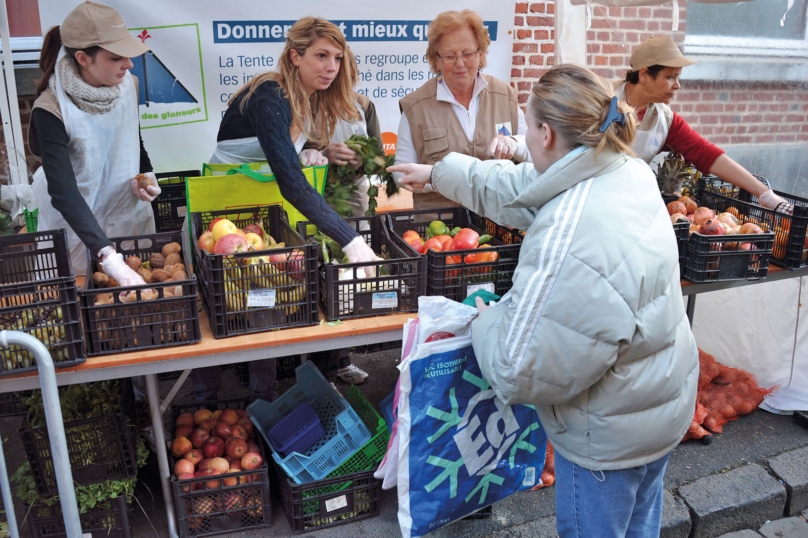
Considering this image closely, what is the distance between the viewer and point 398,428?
2.31 m

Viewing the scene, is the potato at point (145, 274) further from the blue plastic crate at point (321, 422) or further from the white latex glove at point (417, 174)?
the white latex glove at point (417, 174)

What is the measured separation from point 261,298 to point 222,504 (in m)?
0.99

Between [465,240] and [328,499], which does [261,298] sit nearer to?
[465,240]

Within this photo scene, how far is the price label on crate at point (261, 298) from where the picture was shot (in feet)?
7.71

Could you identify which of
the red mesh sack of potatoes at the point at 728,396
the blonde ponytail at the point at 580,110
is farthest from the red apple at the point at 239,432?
the red mesh sack of potatoes at the point at 728,396

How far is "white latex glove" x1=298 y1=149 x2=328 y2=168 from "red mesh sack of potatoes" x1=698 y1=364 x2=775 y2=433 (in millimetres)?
2612

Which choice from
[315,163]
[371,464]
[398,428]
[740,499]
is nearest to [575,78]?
[398,428]

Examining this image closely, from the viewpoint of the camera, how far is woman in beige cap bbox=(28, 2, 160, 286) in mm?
2496

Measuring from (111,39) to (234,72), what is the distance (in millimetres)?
1760

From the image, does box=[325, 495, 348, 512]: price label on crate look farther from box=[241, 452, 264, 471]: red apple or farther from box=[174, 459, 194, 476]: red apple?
box=[174, 459, 194, 476]: red apple

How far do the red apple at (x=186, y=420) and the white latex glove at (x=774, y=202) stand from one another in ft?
10.3

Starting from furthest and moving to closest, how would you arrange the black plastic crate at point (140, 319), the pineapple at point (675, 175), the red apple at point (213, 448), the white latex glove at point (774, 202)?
the pineapple at point (675, 175) → the white latex glove at point (774, 202) → the red apple at point (213, 448) → the black plastic crate at point (140, 319)

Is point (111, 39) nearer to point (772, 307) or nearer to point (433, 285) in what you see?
point (433, 285)

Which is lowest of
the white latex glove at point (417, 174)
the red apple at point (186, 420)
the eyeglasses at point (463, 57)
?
the red apple at point (186, 420)
